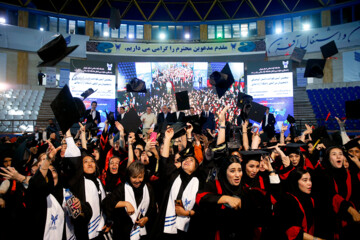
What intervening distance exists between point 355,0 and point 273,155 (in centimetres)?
2235

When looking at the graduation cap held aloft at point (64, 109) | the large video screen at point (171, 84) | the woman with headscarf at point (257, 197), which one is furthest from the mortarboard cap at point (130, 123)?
the large video screen at point (171, 84)

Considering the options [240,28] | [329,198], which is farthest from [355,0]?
[329,198]

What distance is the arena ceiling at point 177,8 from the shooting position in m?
23.5

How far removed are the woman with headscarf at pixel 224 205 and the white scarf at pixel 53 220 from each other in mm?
1479

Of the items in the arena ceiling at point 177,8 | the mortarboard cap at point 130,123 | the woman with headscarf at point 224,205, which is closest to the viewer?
the woman with headscarf at point 224,205

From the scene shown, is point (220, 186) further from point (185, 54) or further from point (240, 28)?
point (240, 28)

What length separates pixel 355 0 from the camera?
827 inches

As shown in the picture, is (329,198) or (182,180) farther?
(182,180)

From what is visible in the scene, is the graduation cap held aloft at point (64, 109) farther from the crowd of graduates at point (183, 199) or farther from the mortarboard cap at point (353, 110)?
the mortarboard cap at point (353, 110)

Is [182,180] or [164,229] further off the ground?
[182,180]

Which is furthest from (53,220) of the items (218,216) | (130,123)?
(130,123)

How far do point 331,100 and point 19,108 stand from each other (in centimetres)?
1984

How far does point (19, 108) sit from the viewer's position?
17422 mm

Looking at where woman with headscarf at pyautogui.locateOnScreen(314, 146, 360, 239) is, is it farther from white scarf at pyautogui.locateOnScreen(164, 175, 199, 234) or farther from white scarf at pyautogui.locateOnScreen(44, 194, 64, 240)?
white scarf at pyautogui.locateOnScreen(44, 194, 64, 240)
